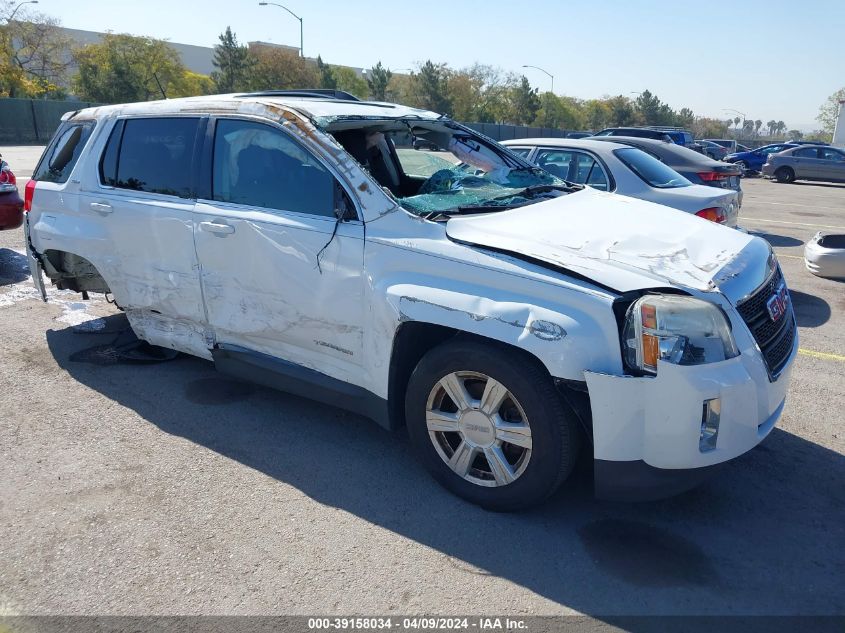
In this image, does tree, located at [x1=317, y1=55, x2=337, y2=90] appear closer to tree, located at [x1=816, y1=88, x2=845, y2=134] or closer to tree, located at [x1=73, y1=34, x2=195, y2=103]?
tree, located at [x1=73, y1=34, x2=195, y2=103]

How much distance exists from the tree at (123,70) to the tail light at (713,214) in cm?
4561

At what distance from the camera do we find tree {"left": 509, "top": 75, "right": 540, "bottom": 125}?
69875 mm

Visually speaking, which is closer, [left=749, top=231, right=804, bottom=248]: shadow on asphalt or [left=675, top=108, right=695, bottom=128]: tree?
[left=749, top=231, right=804, bottom=248]: shadow on asphalt

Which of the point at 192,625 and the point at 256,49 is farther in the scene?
the point at 256,49

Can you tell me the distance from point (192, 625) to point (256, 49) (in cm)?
6354

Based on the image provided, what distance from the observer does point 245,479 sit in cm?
350

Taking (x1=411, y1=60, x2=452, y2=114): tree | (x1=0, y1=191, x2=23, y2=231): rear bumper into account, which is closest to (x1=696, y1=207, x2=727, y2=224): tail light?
(x1=0, y1=191, x2=23, y2=231): rear bumper

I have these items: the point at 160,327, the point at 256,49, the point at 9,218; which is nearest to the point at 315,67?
the point at 256,49

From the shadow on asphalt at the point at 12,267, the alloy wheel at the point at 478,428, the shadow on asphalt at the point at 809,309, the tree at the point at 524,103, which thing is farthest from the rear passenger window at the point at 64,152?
the tree at the point at 524,103

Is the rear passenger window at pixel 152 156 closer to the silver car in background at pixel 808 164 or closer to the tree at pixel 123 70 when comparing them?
the silver car in background at pixel 808 164

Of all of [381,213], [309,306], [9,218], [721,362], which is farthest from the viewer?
[9,218]

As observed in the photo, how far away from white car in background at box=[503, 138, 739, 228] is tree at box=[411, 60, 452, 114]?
57.8 metres

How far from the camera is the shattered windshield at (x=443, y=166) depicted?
385 centimetres

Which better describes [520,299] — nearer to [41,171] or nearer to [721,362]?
[721,362]
